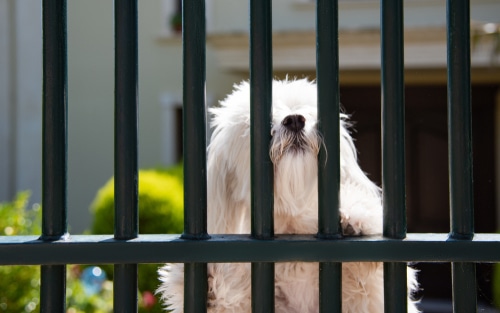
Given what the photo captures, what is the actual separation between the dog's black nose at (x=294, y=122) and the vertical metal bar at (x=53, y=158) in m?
0.72

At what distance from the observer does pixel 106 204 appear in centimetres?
568

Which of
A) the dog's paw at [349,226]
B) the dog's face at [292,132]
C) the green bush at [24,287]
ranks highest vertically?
the dog's face at [292,132]

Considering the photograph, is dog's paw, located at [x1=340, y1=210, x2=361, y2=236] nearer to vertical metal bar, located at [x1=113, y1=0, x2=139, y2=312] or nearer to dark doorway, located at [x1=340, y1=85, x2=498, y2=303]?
vertical metal bar, located at [x1=113, y1=0, x2=139, y2=312]

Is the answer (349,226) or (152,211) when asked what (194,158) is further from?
(152,211)

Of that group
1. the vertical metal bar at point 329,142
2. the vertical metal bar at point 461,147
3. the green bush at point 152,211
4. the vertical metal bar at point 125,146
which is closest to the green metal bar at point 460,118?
the vertical metal bar at point 461,147

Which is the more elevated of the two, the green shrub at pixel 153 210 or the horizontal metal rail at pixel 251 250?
the horizontal metal rail at pixel 251 250

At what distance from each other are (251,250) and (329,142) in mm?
210

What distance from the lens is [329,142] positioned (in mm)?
1020

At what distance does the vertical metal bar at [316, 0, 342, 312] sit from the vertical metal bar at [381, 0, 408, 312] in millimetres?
75

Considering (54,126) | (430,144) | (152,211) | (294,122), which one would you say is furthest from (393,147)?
(430,144)

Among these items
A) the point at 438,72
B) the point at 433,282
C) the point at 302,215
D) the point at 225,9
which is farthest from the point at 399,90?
the point at 225,9

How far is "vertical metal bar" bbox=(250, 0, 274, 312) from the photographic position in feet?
3.31

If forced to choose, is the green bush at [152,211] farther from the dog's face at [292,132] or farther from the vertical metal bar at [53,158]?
the vertical metal bar at [53,158]

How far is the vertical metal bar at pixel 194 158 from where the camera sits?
40.2 inches
